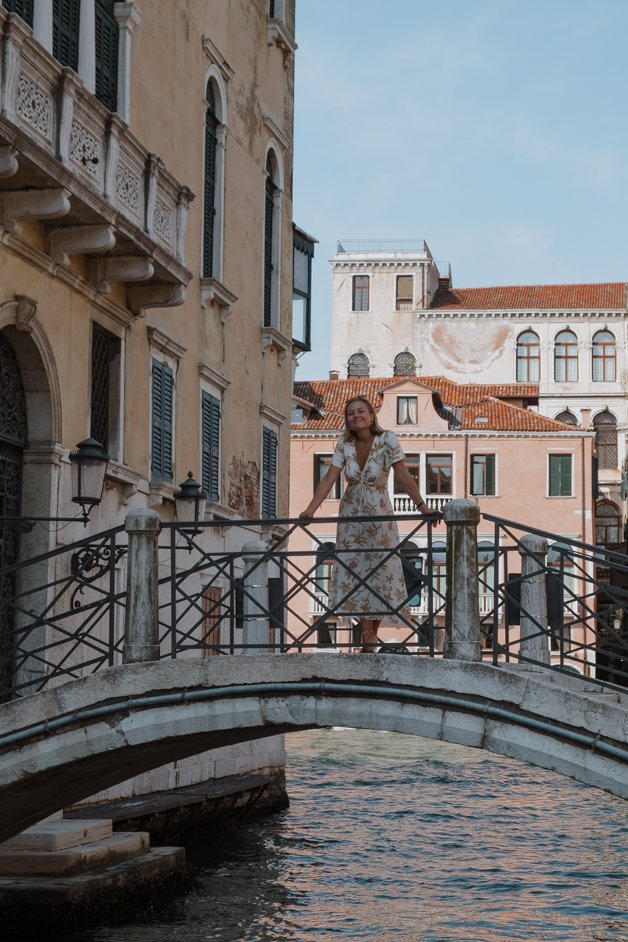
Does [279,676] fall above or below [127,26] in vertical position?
below

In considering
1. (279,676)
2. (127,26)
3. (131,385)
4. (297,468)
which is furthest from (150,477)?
(297,468)

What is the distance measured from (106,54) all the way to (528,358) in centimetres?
4330

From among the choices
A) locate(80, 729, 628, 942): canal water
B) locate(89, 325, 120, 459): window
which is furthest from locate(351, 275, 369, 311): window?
locate(89, 325, 120, 459): window

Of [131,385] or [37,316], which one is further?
[131,385]

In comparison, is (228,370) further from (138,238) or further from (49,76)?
(49,76)

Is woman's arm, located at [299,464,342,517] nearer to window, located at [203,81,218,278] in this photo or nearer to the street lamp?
the street lamp

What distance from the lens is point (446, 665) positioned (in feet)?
26.2

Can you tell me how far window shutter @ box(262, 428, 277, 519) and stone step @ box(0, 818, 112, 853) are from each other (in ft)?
22.5

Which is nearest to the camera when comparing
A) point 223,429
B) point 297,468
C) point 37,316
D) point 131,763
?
point 131,763

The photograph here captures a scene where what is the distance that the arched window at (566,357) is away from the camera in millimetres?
54125

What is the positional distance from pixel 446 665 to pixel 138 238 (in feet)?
15.6

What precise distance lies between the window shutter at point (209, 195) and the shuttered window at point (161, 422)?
180 centimetres

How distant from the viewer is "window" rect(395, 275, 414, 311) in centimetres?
5644

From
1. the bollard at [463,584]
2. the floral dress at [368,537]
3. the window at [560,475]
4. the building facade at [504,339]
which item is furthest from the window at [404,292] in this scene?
the bollard at [463,584]
